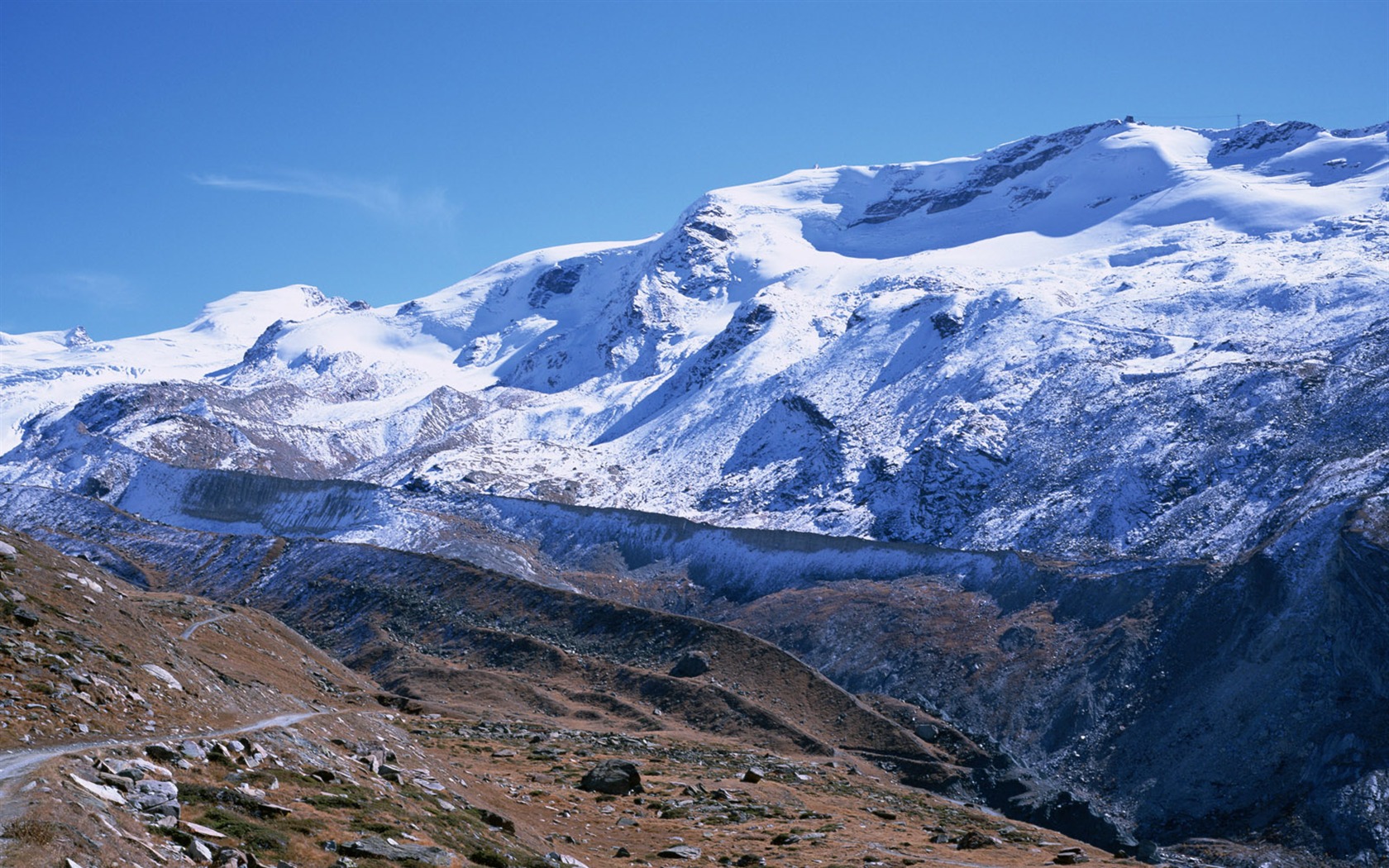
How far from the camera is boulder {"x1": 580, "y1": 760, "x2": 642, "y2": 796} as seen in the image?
1587 inches

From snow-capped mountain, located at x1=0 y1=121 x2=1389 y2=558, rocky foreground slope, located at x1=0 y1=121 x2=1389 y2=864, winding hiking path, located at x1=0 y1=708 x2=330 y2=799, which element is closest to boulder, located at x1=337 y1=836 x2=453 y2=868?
winding hiking path, located at x1=0 y1=708 x2=330 y2=799

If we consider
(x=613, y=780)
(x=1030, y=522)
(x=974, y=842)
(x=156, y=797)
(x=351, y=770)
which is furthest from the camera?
(x=1030, y=522)

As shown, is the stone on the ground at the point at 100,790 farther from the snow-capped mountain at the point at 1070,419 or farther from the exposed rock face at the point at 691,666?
the snow-capped mountain at the point at 1070,419

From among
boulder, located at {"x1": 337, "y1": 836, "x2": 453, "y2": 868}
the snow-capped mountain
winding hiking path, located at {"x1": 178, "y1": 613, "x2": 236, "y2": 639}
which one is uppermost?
the snow-capped mountain

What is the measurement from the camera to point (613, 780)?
40.5m

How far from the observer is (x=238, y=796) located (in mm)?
21531

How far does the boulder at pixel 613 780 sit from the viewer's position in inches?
1587

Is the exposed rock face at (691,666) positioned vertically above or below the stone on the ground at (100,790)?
below

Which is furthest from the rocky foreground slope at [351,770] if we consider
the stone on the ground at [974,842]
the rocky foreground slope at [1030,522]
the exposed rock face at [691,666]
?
the rocky foreground slope at [1030,522]

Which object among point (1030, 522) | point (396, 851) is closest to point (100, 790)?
point (396, 851)

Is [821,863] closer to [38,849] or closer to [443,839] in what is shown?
[443,839]

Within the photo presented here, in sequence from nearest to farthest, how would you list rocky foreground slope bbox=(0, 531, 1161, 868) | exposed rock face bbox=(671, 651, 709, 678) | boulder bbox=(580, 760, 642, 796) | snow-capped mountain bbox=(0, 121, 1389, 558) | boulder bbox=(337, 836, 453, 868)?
rocky foreground slope bbox=(0, 531, 1161, 868) < boulder bbox=(337, 836, 453, 868) < boulder bbox=(580, 760, 642, 796) < exposed rock face bbox=(671, 651, 709, 678) < snow-capped mountain bbox=(0, 121, 1389, 558)

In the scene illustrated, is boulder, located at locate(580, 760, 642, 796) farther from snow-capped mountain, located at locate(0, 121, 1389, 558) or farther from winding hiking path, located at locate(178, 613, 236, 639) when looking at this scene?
snow-capped mountain, located at locate(0, 121, 1389, 558)

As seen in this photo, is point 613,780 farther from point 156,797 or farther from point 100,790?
point 100,790
